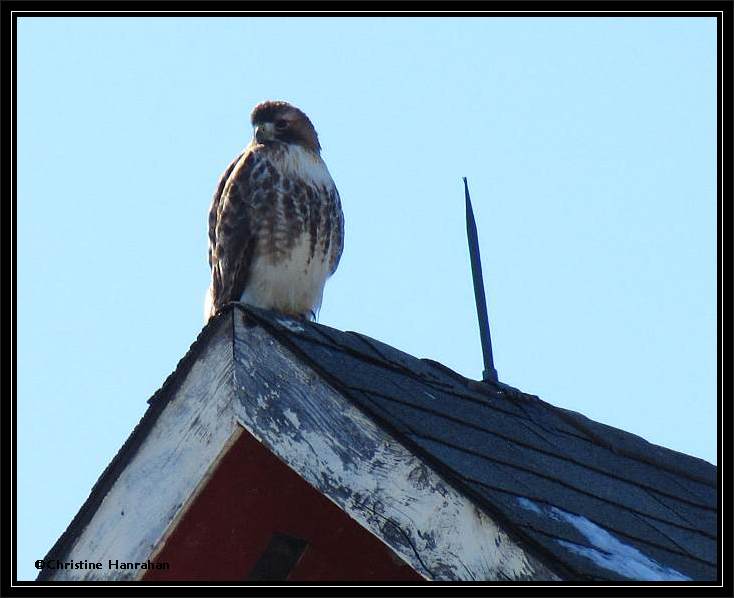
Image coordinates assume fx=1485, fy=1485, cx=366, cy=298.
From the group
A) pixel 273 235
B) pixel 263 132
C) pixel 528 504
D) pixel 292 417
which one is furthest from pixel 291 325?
pixel 263 132

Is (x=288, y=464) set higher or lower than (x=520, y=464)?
lower

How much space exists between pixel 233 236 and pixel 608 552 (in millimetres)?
3108

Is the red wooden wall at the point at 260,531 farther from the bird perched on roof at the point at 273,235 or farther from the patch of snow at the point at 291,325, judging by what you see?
the bird perched on roof at the point at 273,235

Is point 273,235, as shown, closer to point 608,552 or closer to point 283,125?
point 283,125

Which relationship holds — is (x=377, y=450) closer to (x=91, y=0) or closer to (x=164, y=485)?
(x=164, y=485)

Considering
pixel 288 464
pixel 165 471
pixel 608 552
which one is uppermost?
pixel 608 552

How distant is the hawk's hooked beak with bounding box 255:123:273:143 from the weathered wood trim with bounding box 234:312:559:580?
3.33 meters

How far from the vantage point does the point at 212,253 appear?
19.7 feet

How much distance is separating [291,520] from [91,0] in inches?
61.8

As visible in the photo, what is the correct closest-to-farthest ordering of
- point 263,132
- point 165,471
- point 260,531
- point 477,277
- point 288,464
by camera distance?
point 288,464
point 165,471
point 260,531
point 477,277
point 263,132

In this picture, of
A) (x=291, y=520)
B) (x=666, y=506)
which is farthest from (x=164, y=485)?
(x=666, y=506)

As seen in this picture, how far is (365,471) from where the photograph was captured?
3018mm

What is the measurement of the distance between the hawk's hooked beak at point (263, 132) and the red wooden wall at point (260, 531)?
127 inches

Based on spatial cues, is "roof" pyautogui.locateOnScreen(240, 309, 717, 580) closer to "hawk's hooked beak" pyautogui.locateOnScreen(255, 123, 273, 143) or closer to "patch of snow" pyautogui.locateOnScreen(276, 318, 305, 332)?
"patch of snow" pyautogui.locateOnScreen(276, 318, 305, 332)
